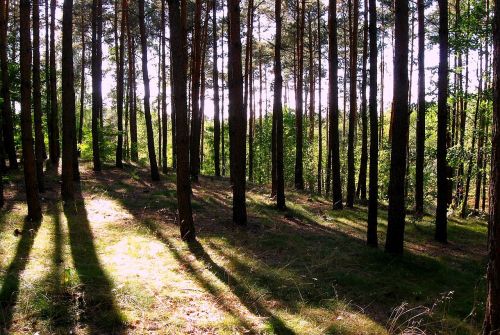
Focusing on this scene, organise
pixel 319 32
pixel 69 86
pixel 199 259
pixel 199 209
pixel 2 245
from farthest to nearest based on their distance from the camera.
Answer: pixel 319 32
pixel 199 209
pixel 69 86
pixel 199 259
pixel 2 245

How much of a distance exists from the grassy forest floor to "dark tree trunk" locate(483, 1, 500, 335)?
257mm

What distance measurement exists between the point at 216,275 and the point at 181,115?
11.9ft

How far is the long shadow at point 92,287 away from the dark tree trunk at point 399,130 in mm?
6389

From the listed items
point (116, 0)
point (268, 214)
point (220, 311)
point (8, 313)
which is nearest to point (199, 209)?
point (268, 214)

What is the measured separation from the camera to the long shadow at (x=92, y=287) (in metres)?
5.32

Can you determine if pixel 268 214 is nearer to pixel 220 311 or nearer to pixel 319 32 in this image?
pixel 220 311

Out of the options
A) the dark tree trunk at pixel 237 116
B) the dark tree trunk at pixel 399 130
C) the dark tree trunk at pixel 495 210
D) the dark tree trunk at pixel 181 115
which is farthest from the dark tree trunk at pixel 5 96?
the dark tree trunk at pixel 495 210

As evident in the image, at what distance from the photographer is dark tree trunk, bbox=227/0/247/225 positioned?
1052 cm

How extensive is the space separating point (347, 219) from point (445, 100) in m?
5.22

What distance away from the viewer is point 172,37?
348 inches

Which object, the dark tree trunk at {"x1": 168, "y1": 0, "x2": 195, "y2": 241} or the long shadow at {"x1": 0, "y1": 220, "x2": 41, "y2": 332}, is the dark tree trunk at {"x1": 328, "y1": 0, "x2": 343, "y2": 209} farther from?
the long shadow at {"x1": 0, "y1": 220, "x2": 41, "y2": 332}

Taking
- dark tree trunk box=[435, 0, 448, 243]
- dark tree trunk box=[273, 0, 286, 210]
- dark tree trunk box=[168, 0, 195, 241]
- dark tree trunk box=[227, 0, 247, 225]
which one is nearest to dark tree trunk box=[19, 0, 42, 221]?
dark tree trunk box=[168, 0, 195, 241]

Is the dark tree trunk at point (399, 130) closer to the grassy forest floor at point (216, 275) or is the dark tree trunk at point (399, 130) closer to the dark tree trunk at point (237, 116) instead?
the grassy forest floor at point (216, 275)

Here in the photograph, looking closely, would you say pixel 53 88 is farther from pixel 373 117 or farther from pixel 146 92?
pixel 373 117
